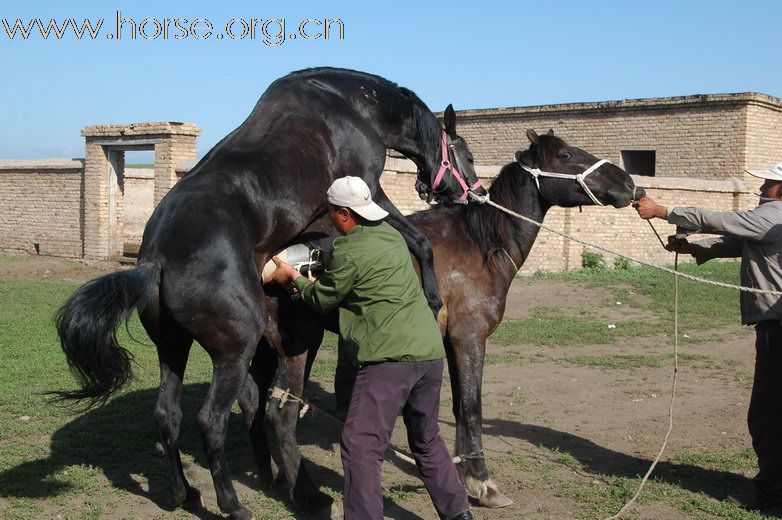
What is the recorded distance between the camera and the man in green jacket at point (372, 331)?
4.39 m

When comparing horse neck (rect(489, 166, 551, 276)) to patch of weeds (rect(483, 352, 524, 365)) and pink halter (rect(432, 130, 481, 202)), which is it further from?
patch of weeds (rect(483, 352, 524, 365))

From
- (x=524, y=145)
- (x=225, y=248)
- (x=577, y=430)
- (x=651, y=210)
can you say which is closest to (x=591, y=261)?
(x=524, y=145)

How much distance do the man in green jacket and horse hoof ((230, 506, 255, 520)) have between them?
862mm

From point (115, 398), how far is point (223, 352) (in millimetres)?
3817

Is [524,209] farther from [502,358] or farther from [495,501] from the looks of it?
[502,358]

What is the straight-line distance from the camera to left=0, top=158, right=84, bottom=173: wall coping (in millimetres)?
21659

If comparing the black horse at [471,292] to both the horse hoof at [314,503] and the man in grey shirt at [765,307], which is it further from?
the man in grey shirt at [765,307]

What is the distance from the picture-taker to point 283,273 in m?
5.00

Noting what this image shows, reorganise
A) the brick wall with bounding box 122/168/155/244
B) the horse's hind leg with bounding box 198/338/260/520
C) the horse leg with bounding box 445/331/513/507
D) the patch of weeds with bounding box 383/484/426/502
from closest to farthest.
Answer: the horse's hind leg with bounding box 198/338/260/520, the patch of weeds with bounding box 383/484/426/502, the horse leg with bounding box 445/331/513/507, the brick wall with bounding box 122/168/155/244

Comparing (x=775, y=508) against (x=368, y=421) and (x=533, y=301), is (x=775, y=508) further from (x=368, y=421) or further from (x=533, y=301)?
(x=533, y=301)

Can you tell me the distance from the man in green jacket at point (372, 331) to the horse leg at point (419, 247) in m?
0.97

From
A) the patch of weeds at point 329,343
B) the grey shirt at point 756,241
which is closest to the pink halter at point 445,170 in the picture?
the grey shirt at point 756,241

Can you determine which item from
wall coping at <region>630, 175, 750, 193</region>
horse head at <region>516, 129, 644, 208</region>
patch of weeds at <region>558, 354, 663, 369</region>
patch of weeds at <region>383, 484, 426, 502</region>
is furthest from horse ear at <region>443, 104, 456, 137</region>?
wall coping at <region>630, 175, 750, 193</region>

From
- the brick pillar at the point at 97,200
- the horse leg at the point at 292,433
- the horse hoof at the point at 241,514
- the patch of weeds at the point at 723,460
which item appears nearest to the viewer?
the horse hoof at the point at 241,514
